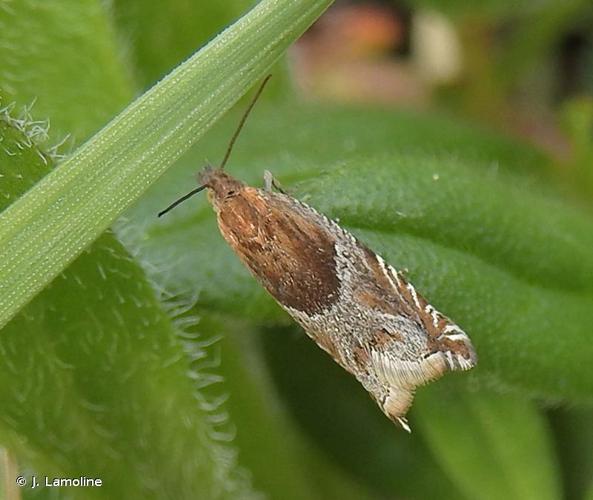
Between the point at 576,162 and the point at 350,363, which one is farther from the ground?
the point at 576,162

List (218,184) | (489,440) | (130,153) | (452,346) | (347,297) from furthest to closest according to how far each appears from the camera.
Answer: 1. (489,440)
2. (218,184)
3. (347,297)
4. (452,346)
5. (130,153)

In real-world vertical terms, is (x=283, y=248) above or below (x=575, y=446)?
above

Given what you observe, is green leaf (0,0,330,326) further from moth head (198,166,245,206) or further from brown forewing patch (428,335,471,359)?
brown forewing patch (428,335,471,359)

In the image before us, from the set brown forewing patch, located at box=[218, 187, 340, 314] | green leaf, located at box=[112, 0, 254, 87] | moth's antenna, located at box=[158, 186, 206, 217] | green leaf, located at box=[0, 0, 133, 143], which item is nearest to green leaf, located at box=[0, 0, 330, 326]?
brown forewing patch, located at box=[218, 187, 340, 314]

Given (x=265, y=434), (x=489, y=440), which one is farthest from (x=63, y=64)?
(x=489, y=440)

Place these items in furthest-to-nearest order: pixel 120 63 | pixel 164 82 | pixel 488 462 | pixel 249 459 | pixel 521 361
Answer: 1. pixel 249 459
2. pixel 120 63
3. pixel 488 462
4. pixel 521 361
5. pixel 164 82

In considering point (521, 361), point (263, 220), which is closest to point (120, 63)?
point (263, 220)

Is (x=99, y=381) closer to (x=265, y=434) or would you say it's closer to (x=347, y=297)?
(x=347, y=297)

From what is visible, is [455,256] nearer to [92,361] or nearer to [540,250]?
[540,250]
